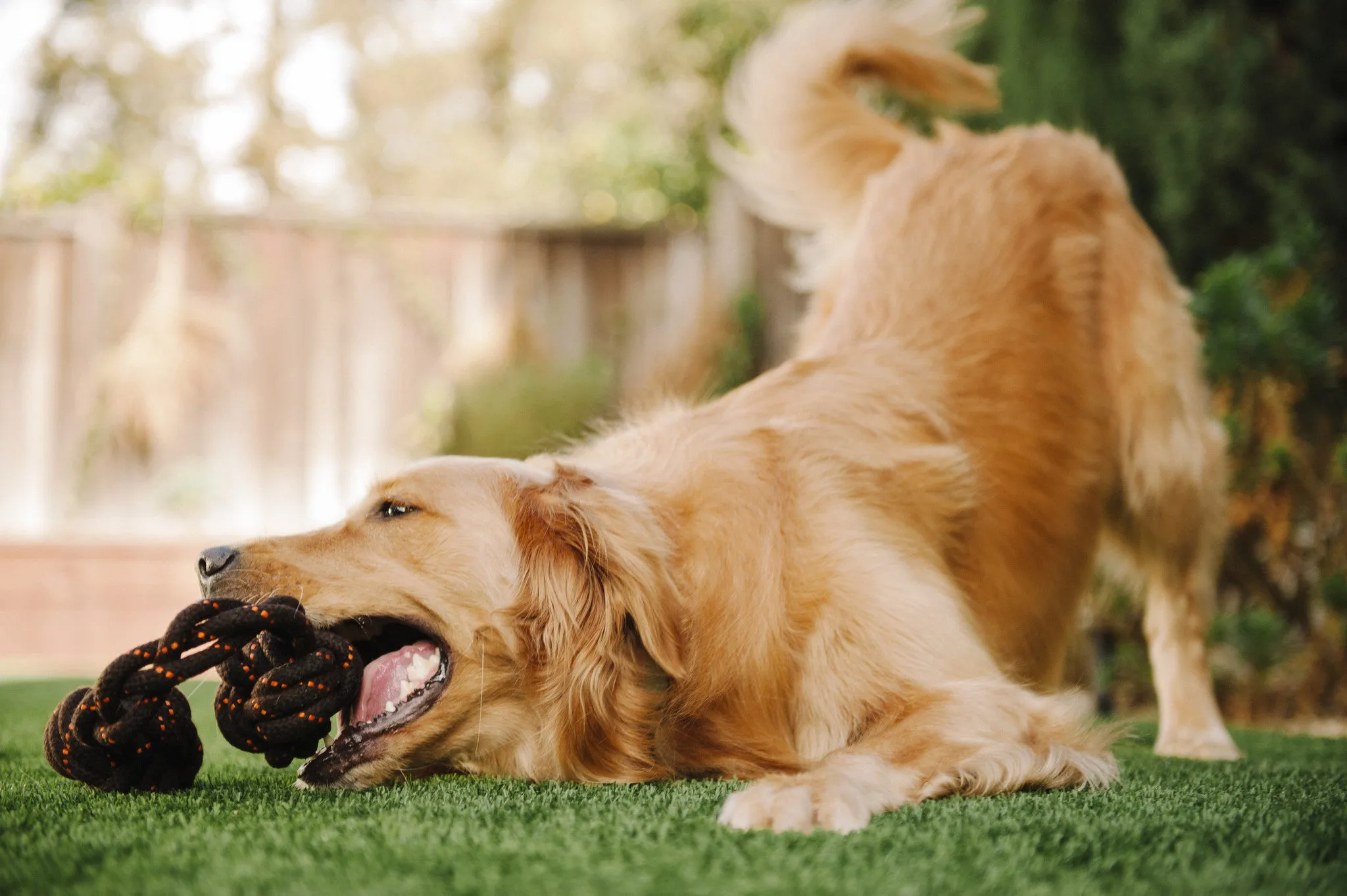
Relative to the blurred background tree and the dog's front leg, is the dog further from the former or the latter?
the blurred background tree

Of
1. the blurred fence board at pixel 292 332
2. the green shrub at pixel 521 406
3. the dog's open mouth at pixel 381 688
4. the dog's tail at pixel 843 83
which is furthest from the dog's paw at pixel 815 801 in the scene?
the blurred fence board at pixel 292 332

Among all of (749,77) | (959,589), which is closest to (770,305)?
(749,77)

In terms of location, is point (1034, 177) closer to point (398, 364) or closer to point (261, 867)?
point (261, 867)

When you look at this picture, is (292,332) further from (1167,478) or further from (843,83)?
(1167,478)

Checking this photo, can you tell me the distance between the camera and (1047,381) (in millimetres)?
2998

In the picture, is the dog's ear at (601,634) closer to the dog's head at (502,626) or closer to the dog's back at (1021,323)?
the dog's head at (502,626)

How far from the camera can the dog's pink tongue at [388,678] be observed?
2080mm

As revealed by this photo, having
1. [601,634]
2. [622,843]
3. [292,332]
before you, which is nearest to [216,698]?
[601,634]

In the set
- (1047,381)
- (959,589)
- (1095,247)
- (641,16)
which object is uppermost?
(641,16)

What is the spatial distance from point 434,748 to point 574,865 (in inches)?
32.5

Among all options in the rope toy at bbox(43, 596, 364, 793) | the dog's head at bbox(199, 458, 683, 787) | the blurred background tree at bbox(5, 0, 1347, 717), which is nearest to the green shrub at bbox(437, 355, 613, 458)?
the blurred background tree at bbox(5, 0, 1347, 717)

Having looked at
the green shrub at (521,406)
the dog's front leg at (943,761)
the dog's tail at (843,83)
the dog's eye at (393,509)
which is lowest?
the green shrub at (521,406)

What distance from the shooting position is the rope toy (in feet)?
5.91

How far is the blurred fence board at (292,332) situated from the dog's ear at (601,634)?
562cm
